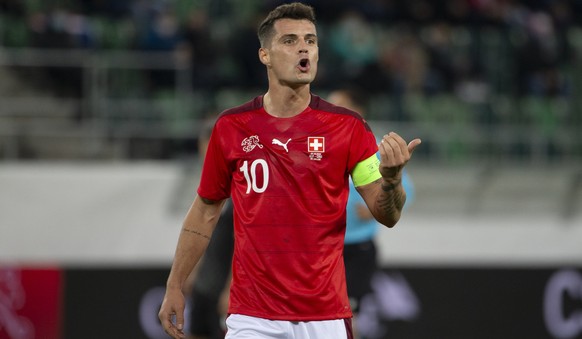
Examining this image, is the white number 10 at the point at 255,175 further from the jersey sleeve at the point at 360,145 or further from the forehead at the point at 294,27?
the forehead at the point at 294,27

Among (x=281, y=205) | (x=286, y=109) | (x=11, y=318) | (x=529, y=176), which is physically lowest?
(x=11, y=318)

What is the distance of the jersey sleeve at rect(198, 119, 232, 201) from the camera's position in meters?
4.75

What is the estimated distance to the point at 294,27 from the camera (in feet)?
15.2

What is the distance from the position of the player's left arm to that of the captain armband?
0.02m

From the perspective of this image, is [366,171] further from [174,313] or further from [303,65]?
[174,313]

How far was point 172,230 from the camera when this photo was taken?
35.8 ft

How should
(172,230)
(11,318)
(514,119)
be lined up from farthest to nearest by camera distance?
(514,119) → (172,230) → (11,318)

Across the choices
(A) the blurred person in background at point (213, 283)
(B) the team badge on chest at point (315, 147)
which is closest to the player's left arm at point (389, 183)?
(B) the team badge on chest at point (315, 147)

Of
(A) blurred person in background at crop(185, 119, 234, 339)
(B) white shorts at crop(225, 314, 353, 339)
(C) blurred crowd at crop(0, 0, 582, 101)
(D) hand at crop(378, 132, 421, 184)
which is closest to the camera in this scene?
(D) hand at crop(378, 132, 421, 184)

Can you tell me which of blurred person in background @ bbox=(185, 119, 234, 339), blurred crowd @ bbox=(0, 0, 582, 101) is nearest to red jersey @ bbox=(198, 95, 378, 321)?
blurred person in background @ bbox=(185, 119, 234, 339)

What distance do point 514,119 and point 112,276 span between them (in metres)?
5.78

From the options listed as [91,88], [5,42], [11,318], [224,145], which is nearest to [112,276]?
[11,318]

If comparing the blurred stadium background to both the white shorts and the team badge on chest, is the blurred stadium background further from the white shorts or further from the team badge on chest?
the team badge on chest

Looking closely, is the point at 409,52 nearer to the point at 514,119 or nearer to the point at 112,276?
the point at 514,119
